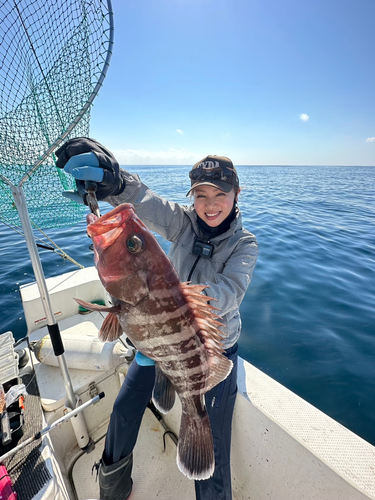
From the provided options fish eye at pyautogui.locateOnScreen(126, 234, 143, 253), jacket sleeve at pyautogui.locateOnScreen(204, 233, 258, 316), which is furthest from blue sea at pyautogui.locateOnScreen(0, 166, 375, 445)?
fish eye at pyautogui.locateOnScreen(126, 234, 143, 253)

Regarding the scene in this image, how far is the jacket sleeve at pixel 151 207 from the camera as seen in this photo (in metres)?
2.71

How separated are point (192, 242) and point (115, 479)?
9.23 feet

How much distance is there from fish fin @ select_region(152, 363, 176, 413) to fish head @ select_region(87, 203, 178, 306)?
788 millimetres

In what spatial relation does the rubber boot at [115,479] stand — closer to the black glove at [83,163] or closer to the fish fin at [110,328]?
the fish fin at [110,328]

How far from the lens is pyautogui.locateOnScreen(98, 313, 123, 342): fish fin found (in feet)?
5.98

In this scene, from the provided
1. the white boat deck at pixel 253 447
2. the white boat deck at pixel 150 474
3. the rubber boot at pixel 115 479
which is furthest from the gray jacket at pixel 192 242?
the white boat deck at pixel 150 474

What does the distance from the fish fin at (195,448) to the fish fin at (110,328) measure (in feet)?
3.07

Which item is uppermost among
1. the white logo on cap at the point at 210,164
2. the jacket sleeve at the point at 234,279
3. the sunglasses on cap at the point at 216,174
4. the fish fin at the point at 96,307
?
the white logo on cap at the point at 210,164

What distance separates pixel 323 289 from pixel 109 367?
19.9 feet

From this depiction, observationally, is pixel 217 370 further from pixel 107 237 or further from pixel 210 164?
pixel 210 164

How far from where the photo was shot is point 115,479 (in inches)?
106

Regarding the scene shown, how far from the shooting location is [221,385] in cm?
255

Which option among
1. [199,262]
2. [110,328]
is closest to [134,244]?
[110,328]

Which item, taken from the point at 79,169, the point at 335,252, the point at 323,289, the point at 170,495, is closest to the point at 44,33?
the point at 79,169
